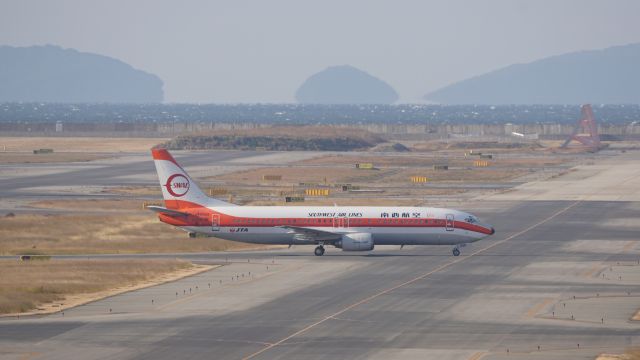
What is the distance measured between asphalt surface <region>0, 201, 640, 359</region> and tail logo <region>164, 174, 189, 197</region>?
14.6 feet

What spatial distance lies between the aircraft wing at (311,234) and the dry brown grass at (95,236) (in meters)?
6.85

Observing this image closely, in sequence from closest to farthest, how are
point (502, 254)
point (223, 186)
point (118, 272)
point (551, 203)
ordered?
point (118, 272)
point (502, 254)
point (551, 203)
point (223, 186)

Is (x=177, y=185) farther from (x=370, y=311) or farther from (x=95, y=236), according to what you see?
(x=370, y=311)

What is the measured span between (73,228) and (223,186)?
1798 inches

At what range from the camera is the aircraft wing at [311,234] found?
83.6m

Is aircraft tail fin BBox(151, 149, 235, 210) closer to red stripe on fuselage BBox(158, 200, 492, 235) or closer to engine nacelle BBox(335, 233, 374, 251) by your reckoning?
red stripe on fuselage BBox(158, 200, 492, 235)

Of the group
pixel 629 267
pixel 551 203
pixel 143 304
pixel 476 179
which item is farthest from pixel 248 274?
pixel 476 179

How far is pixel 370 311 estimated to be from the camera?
203 feet

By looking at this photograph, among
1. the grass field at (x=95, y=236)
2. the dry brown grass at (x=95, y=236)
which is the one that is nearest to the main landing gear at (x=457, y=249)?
the grass field at (x=95, y=236)

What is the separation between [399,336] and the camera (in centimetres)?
5528

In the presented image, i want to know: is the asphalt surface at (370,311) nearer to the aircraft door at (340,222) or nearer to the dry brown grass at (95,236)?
the aircraft door at (340,222)

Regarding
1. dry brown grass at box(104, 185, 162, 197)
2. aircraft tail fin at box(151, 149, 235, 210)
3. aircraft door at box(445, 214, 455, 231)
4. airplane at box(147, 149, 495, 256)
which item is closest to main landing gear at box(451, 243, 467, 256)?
airplane at box(147, 149, 495, 256)

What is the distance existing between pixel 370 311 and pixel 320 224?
75.5 ft

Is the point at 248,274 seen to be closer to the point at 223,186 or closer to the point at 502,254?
the point at 502,254
